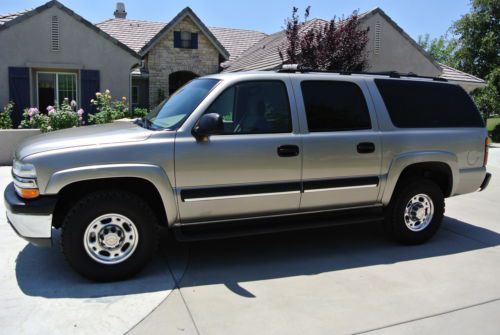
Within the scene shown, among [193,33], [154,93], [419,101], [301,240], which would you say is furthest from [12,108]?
[419,101]

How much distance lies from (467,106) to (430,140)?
917 millimetres

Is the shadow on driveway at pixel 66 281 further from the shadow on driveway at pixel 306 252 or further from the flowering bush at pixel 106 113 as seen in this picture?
the flowering bush at pixel 106 113

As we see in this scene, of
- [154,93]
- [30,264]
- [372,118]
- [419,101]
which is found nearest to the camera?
[30,264]

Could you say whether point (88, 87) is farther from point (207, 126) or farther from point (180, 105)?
point (207, 126)

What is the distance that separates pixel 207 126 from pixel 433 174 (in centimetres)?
320

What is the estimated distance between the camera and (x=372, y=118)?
16.8ft

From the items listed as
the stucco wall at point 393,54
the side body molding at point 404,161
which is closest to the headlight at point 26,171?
the side body molding at point 404,161

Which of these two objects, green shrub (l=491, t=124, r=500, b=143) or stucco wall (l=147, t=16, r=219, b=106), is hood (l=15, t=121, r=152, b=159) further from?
green shrub (l=491, t=124, r=500, b=143)

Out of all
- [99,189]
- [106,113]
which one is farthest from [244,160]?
[106,113]

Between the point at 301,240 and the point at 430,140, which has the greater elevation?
the point at 430,140

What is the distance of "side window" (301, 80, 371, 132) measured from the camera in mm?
4848

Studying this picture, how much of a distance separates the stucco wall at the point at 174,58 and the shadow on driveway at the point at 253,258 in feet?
55.6

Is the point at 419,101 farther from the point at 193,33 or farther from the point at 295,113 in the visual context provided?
the point at 193,33

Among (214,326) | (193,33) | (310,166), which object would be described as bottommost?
(214,326)
